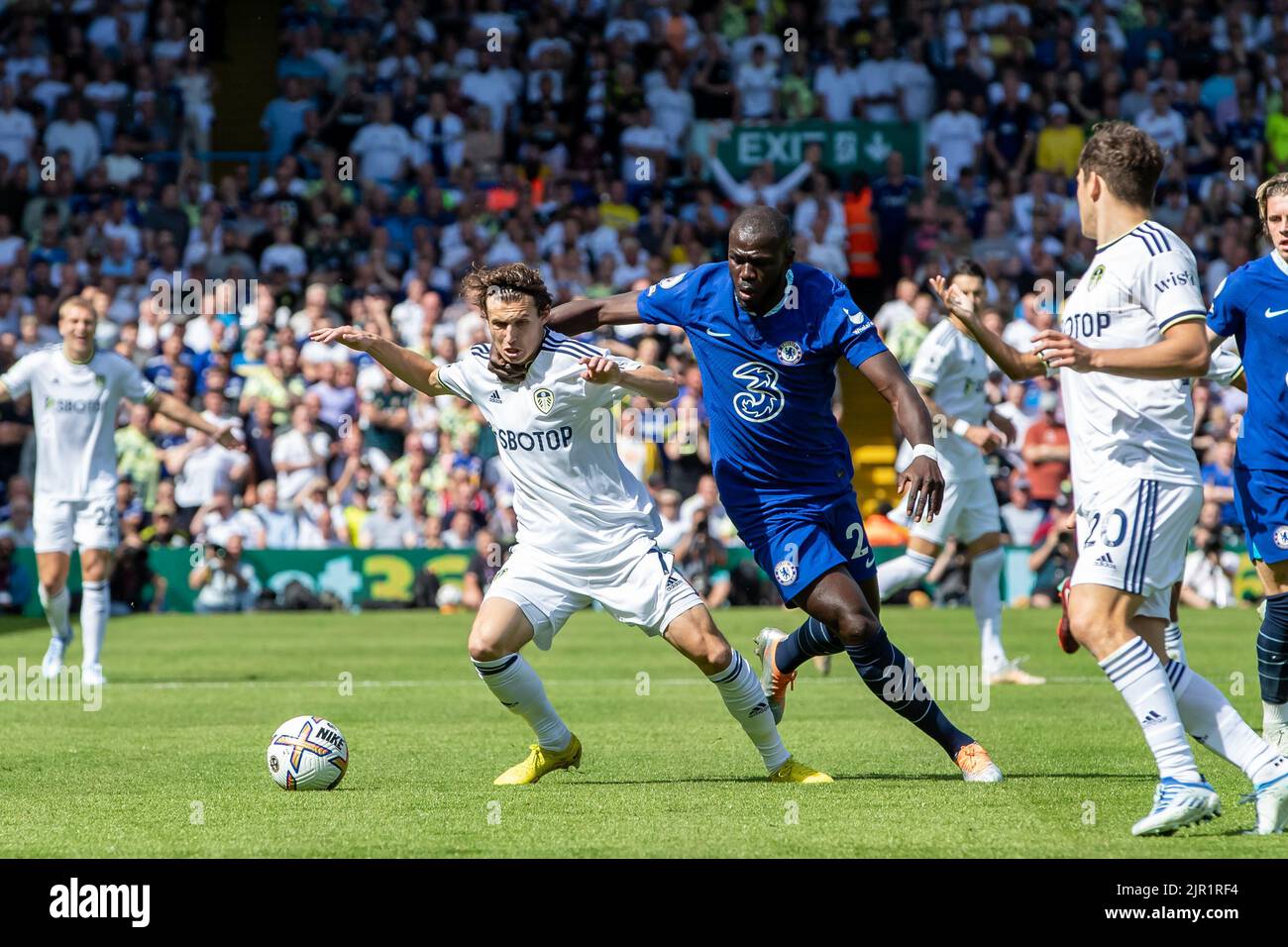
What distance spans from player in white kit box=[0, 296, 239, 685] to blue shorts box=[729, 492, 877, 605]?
658 cm

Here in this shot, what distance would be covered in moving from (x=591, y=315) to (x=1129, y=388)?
2668 mm

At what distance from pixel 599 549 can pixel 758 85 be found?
1883 centimetres

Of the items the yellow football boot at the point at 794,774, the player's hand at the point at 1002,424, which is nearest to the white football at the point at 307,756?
the yellow football boot at the point at 794,774

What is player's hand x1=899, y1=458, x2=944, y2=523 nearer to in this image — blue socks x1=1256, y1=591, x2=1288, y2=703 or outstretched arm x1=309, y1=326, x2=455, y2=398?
blue socks x1=1256, y1=591, x2=1288, y2=703

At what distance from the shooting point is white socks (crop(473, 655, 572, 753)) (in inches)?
325

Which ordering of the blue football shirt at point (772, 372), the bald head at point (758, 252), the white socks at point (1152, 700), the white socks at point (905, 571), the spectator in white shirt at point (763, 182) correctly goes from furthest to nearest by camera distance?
1. the spectator in white shirt at point (763, 182)
2. the white socks at point (905, 571)
3. the blue football shirt at point (772, 372)
4. the bald head at point (758, 252)
5. the white socks at point (1152, 700)

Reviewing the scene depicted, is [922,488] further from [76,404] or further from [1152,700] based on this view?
[76,404]

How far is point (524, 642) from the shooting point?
8.40 meters

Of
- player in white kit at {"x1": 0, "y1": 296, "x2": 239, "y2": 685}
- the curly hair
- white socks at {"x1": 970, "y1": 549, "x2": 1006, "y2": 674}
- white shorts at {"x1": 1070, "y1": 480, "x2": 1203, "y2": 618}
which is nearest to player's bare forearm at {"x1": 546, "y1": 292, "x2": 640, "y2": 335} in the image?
the curly hair

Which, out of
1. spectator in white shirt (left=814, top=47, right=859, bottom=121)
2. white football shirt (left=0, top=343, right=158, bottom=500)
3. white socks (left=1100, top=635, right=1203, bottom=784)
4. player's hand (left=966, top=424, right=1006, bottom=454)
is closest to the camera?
white socks (left=1100, top=635, right=1203, bottom=784)

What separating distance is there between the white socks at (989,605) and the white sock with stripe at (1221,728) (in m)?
6.24

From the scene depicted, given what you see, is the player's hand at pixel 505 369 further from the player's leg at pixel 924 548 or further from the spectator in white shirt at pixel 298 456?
the spectator in white shirt at pixel 298 456

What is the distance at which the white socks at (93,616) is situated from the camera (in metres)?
13.3

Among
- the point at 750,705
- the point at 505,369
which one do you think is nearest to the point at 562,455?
the point at 505,369
